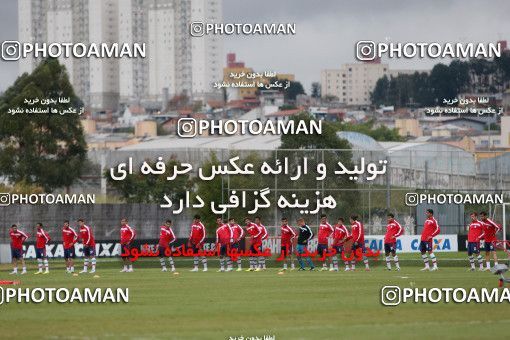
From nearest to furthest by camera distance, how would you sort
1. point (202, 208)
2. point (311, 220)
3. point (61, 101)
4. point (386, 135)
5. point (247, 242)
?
point (247, 242) < point (311, 220) < point (202, 208) < point (61, 101) < point (386, 135)

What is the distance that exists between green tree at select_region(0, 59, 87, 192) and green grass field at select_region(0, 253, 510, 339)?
52.1 m

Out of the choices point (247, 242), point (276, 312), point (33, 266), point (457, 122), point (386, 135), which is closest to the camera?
point (276, 312)

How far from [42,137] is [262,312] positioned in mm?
64653

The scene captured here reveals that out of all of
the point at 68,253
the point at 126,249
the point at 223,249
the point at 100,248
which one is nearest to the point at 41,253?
the point at 68,253

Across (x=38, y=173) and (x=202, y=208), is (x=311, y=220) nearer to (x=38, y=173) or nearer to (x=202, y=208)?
(x=202, y=208)

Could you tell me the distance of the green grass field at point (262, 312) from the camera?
22.8m

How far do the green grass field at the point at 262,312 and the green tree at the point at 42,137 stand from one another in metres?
52.1

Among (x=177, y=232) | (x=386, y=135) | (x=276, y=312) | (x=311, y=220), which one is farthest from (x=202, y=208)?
(x=386, y=135)

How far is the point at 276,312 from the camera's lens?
2644cm

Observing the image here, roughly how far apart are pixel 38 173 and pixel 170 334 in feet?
229

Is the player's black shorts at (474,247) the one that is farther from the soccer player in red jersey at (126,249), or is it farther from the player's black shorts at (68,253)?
the player's black shorts at (68,253)

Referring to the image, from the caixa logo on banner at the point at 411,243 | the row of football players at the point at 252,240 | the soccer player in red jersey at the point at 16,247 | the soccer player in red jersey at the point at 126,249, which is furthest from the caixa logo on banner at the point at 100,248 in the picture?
the soccer player in red jersey at the point at 126,249

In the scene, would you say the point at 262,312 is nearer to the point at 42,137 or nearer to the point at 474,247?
the point at 474,247

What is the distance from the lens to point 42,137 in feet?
293
